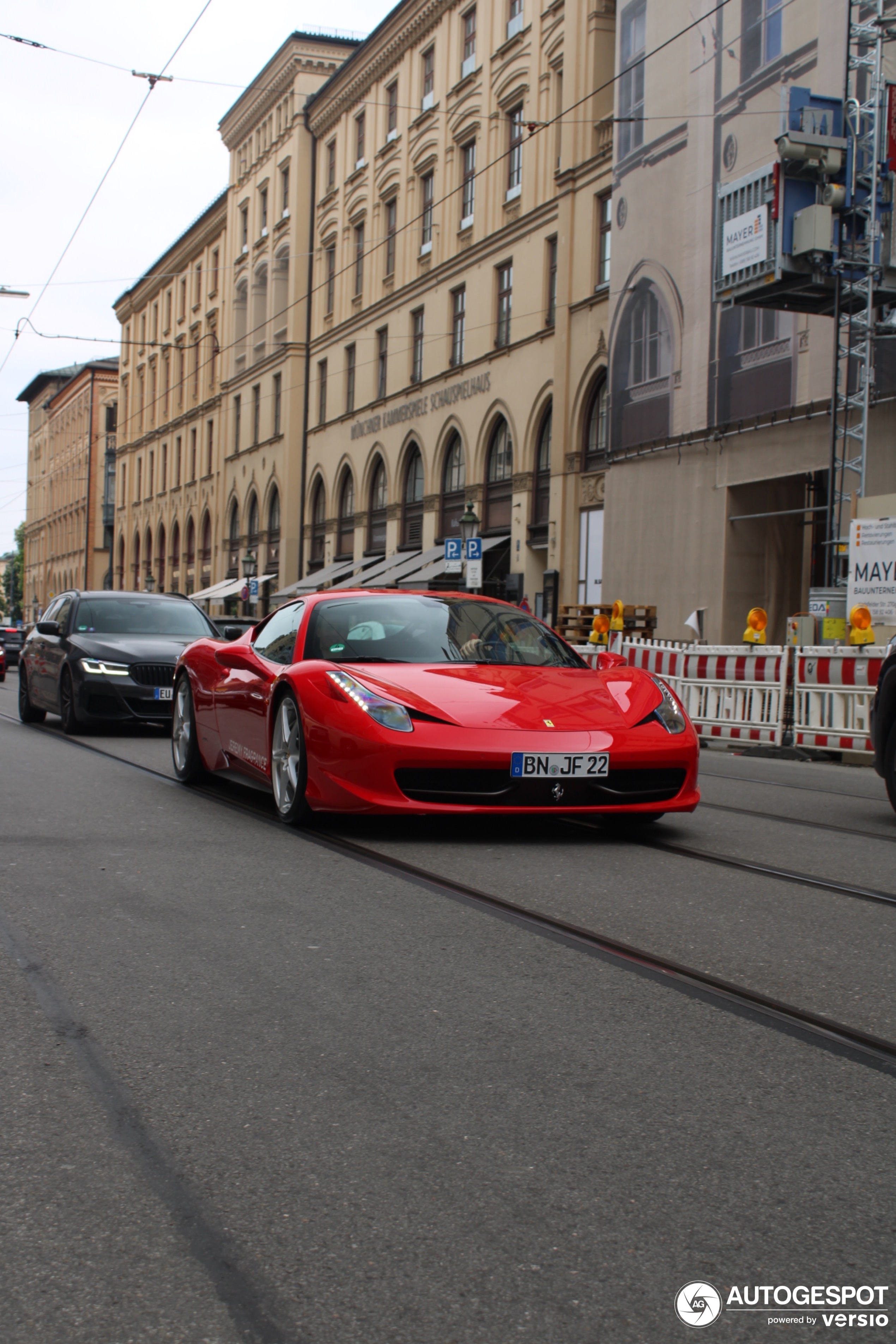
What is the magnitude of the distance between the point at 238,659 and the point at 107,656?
5321mm

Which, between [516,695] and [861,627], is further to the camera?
[861,627]

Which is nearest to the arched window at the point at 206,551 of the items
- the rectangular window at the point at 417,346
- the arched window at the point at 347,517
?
the arched window at the point at 347,517

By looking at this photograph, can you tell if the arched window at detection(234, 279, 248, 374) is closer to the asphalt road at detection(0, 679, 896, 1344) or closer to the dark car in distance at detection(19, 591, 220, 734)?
the dark car in distance at detection(19, 591, 220, 734)

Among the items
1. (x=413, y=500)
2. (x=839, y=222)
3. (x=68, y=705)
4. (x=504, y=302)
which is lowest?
(x=68, y=705)

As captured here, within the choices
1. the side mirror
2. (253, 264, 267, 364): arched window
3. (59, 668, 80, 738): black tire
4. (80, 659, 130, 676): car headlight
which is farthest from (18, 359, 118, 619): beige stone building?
the side mirror

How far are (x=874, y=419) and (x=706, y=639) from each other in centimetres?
540

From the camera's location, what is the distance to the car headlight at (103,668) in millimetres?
13430

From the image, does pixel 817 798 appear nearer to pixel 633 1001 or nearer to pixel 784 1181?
pixel 633 1001

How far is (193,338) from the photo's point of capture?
6744cm

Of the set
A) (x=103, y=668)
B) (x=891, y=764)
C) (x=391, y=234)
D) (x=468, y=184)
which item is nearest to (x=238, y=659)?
(x=891, y=764)

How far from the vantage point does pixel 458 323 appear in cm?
3944

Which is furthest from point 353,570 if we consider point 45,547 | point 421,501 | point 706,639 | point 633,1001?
point 45,547

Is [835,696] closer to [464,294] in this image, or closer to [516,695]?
[516,695]

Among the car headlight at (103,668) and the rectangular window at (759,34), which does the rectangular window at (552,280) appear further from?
the car headlight at (103,668)
